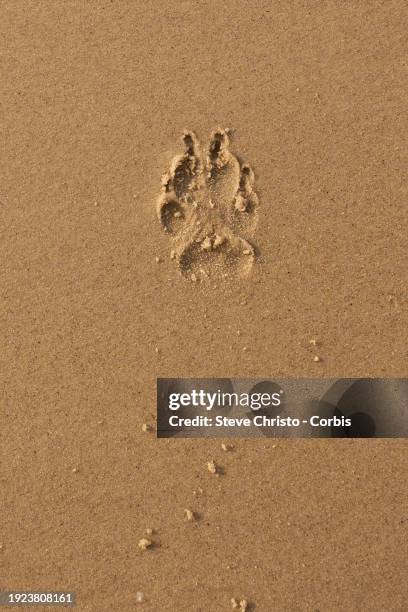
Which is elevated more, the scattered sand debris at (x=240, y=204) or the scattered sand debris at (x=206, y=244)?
the scattered sand debris at (x=240, y=204)

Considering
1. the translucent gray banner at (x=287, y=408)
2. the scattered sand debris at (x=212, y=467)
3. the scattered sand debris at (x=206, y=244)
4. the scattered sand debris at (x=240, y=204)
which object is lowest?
the scattered sand debris at (x=212, y=467)

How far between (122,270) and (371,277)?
2.74ft

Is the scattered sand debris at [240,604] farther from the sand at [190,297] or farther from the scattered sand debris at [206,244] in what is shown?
the scattered sand debris at [206,244]

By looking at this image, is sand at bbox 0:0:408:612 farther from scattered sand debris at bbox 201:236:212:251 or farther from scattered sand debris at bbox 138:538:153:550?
scattered sand debris at bbox 201:236:212:251

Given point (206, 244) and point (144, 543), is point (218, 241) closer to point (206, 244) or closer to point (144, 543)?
point (206, 244)

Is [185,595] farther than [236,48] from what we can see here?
No

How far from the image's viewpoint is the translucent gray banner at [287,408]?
169 centimetres

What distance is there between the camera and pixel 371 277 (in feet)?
5.64

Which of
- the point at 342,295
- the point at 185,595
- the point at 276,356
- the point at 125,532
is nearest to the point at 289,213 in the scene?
the point at 342,295

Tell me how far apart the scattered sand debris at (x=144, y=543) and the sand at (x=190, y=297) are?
0.07 ft

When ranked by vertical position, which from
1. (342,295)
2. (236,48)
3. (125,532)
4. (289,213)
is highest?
(236,48)

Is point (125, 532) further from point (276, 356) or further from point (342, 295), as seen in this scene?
point (342, 295)

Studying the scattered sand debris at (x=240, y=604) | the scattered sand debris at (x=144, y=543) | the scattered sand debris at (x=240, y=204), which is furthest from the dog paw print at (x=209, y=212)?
the scattered sand debris at (x=240, y=604)

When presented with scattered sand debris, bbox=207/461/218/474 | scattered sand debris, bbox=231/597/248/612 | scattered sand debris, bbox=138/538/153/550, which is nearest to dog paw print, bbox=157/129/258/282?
scattered sand debris, bbox=207/461/218/474
